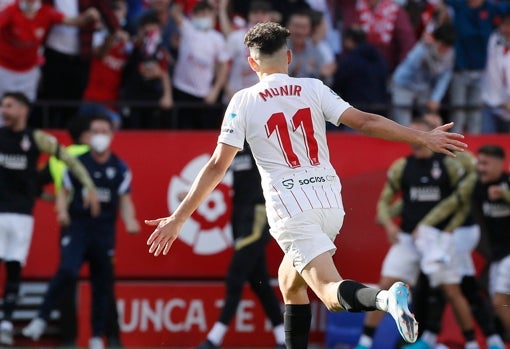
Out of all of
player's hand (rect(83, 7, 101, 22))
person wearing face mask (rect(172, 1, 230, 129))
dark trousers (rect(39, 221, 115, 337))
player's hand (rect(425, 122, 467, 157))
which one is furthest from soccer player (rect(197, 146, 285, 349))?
player's hand (rect(425, 122, 467, 157))

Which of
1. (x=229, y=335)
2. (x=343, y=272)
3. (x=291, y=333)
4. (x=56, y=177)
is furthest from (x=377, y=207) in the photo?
(x=291, y=333)

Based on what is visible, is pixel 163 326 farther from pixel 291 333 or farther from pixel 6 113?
pixel 291 333

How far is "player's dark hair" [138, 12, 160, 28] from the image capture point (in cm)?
1473

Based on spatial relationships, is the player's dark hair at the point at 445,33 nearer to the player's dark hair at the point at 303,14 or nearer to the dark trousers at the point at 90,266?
the player's dark hair at the point at 303,14

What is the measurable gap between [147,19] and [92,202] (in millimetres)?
2926

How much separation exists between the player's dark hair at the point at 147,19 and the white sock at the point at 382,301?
7.76 meters

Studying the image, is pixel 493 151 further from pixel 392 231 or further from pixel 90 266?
pixel 90 266

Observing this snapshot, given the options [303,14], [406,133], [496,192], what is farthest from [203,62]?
[406,133]

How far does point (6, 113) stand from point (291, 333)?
555 cm

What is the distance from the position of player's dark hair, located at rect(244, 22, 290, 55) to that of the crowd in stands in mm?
6251

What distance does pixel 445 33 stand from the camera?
15.0 m

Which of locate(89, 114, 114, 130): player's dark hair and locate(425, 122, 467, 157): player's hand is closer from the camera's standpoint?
locate(425, 122, 467, 157): player's hand

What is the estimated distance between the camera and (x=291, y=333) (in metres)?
8.63

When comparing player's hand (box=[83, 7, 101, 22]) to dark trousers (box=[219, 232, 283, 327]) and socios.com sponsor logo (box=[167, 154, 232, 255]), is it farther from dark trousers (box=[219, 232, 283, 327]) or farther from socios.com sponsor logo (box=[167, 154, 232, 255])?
dark trousers (box=[219, 232, 283, 327])
